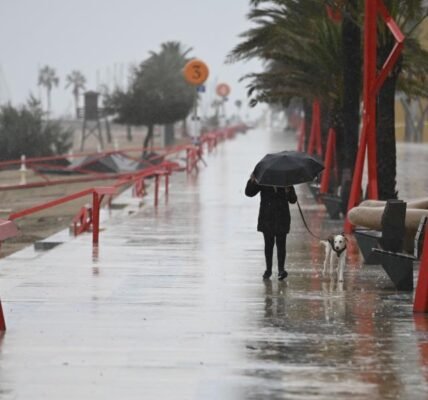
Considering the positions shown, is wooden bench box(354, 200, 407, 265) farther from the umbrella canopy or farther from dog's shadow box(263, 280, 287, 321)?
dog's shadow box(263, 280, 287, 321)

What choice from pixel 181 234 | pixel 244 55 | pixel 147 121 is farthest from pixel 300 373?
pixel 147 121

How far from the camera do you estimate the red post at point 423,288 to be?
13.9 metres

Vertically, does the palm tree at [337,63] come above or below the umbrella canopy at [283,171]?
above

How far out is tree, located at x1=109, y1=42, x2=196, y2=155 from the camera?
82062 mm

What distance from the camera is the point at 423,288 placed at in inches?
552

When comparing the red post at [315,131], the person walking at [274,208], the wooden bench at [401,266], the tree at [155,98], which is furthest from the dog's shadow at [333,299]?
the tree at [155,98]

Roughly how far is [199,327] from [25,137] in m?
58.5

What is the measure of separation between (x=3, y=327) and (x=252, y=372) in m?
3.00

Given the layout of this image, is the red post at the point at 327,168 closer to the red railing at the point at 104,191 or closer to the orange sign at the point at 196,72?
the red railing at the point at 104,191

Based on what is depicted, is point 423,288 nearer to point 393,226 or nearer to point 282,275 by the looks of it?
point 393,226

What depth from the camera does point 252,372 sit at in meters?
10.6

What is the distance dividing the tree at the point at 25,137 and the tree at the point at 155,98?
9381mm

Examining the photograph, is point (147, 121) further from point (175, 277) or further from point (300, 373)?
point (300, 373)

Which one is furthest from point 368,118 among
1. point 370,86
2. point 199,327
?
point 199,327
